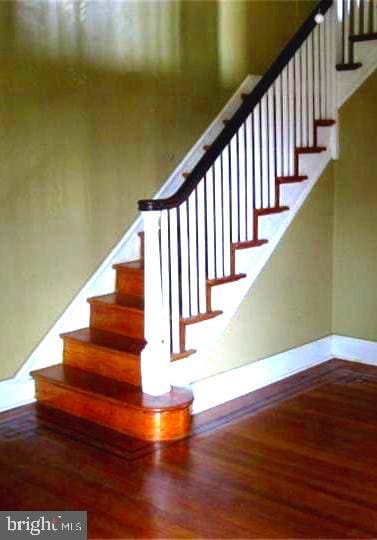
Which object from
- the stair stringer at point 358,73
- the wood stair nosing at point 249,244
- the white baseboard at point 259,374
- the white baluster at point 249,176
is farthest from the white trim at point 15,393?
the stair stringer at point 358,73

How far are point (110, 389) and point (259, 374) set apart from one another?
115 cm

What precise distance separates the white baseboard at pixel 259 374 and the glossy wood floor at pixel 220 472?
0.10m

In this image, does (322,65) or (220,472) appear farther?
(322,65)

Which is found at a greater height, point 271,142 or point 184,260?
point 271,142

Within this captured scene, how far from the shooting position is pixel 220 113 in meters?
5.79

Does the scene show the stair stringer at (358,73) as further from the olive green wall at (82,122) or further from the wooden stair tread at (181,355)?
the wooden stair tread at (181,355)

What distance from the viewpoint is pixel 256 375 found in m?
4.95

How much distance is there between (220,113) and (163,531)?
12.0 feet

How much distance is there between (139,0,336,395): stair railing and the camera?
413 cm

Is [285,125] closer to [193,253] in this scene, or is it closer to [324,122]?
[324,122]

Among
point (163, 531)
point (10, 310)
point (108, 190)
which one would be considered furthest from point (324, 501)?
point (108, 190)

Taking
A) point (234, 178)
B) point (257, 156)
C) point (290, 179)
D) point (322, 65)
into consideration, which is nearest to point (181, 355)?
point (234, 178)

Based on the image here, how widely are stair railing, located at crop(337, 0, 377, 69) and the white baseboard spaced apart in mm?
2064

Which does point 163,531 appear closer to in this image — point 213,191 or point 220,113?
point 213,191
